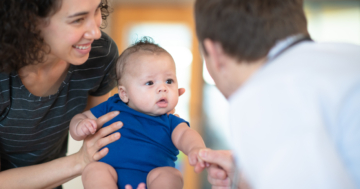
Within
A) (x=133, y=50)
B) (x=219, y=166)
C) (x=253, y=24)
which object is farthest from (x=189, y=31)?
(x=253, y=24)

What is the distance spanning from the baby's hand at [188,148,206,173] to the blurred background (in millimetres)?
3337

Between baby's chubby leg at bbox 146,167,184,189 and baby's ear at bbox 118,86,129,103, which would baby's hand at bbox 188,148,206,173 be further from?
baby's ear at bbox 118,86,129,103

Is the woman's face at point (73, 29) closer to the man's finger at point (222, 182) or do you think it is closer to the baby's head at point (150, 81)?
the baby's head at point (150, 81)

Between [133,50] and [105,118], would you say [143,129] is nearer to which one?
[105,118]

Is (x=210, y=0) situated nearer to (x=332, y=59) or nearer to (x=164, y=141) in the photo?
(x=332, y=59)

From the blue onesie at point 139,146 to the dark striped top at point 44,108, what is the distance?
0.83 ft

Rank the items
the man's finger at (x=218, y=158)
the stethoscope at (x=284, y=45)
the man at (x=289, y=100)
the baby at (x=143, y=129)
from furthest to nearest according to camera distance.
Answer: the baby at (x=143, y=129)
the man's finger at (x=218, y=158)
the stethoscope at (x=284, y=45)
the man at (x=289, y=100)

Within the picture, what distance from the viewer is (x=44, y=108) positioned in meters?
1.22

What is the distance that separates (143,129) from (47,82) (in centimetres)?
46

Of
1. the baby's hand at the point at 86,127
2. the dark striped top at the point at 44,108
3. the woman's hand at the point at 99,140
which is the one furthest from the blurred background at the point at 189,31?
the baby's hand at the point at 86,127

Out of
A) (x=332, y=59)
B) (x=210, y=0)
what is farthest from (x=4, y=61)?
(x=332, y=59)

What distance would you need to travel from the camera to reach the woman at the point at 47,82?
101 cm

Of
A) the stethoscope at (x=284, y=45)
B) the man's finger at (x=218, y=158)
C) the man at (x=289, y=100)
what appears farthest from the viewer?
the man's finger at (x=218, y=158)

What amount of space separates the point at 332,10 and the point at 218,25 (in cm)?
441
